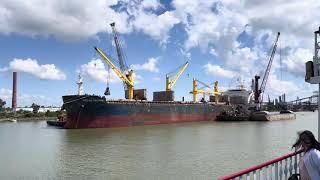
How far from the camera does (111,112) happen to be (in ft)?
187

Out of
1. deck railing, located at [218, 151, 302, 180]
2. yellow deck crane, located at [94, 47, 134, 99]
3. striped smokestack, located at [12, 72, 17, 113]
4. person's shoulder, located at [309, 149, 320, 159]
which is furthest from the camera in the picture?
striped smokestack, located at [12, 72, 17, 113]

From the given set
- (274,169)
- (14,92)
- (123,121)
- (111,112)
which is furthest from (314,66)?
(14,92)

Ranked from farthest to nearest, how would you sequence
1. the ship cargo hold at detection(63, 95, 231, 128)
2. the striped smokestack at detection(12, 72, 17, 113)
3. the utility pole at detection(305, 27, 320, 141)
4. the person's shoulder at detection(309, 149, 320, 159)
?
the striped smokestack at detection(12, 72, 17, 113)
the ship cargo hold at detection(63, 95, 231, 128)
the utility pole at detection(305, 27, 320, 141)
the person's shoulder at detection(309, 149, 320, 159)

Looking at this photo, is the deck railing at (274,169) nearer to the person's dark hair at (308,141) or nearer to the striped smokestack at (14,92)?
the person's dark hair at (308,141)

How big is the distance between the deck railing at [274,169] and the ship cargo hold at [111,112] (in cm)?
4828

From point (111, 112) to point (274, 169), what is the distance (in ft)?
165

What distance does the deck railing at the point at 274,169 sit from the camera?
652cm

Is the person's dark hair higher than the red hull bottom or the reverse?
higher

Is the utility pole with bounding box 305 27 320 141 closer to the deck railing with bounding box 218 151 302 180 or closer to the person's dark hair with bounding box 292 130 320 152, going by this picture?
the deck railing with bounding box 218 151 302 180

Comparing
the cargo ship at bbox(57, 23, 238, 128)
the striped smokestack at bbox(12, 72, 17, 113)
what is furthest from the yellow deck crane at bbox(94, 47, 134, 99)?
the striped smokestack at bbox(12, 72, 17, 113)

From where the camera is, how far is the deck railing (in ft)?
21.4

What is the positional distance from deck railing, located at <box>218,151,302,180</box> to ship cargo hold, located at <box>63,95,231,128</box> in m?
48.3

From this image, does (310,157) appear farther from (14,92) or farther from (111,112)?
(14,92)

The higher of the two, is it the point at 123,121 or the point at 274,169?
the point at 274,169
